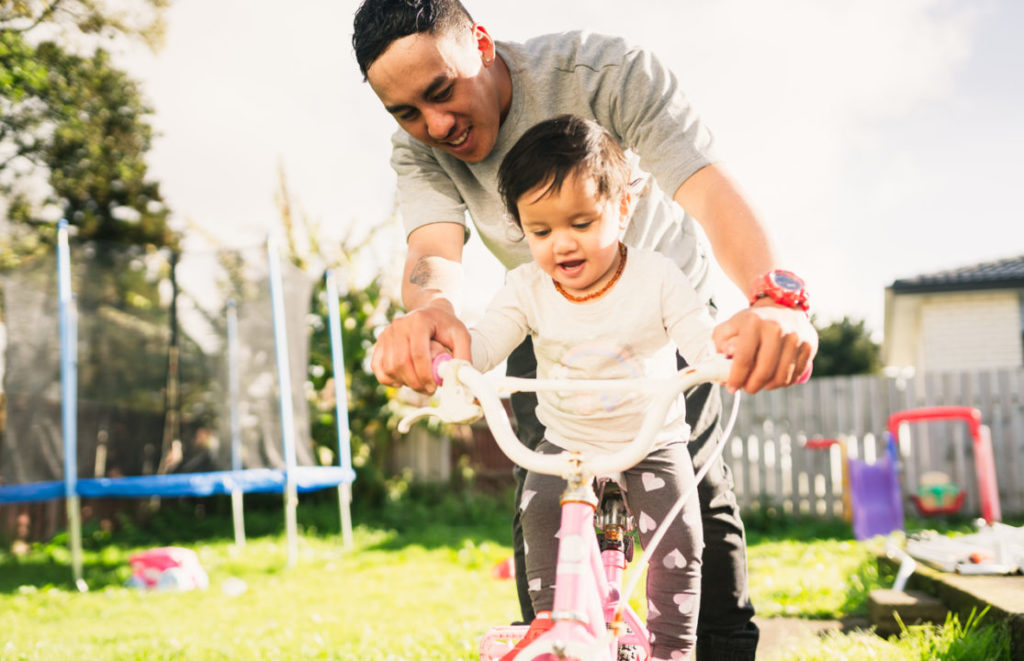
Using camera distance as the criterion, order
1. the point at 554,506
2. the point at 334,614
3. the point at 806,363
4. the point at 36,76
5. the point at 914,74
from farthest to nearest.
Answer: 1. the point at 914,74
2. the point at 36,76
3. the point at 334,614
4. the point at 554,506
5. the point at 806,363

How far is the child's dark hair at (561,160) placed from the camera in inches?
63.7

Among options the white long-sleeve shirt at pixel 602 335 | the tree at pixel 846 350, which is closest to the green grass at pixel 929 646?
the white long-sleeve shirt at pixel 602 335

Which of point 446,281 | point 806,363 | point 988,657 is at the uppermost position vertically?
point 446,281

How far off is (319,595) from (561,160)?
14.3ft

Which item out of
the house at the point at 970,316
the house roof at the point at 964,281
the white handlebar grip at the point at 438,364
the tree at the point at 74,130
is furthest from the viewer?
the house at the point at 970,316

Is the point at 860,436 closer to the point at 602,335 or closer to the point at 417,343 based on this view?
the point at 602,335

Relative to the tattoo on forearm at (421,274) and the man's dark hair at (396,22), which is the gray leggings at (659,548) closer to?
the tattoo on forearm at (421,274)

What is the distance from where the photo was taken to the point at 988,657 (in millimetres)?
2531

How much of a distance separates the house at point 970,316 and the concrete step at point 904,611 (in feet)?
35.7

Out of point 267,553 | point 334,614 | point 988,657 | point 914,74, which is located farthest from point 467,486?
point 914,74

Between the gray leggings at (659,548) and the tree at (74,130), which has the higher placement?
the tree at (74,130)

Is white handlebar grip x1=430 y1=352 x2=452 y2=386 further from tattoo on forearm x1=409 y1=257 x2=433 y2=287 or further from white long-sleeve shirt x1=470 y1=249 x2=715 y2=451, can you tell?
tattoo on forearm x1=409 y1=257 x2=433 y2=287

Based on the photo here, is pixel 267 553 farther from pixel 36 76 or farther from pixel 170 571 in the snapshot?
pixel 36 76

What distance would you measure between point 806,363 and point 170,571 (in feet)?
18.4
